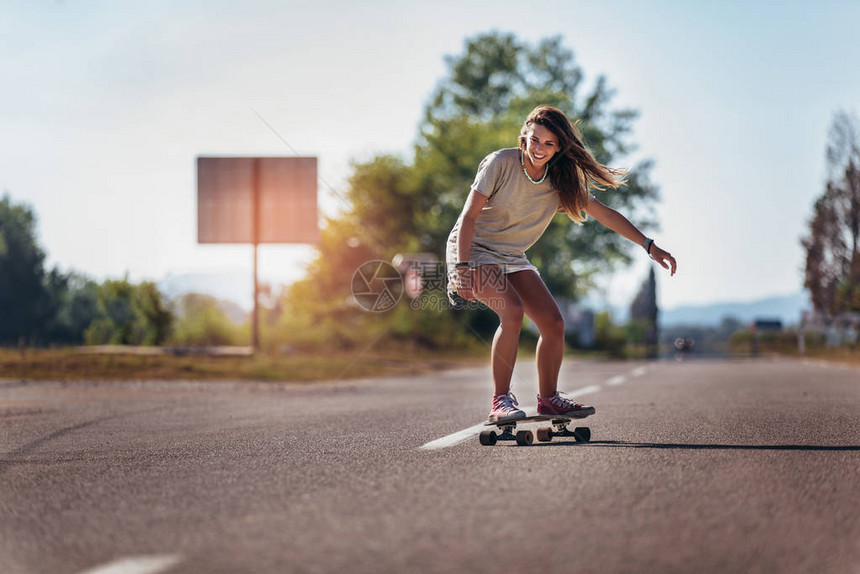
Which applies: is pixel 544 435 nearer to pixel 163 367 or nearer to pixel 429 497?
pixel 429 497

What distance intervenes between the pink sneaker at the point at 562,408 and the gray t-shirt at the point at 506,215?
0.81 m

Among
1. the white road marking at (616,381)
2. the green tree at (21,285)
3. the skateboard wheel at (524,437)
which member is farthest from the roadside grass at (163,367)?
the green tree at (21,285)

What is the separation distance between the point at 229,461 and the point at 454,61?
51249 millimetres

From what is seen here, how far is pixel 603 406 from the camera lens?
803 cm

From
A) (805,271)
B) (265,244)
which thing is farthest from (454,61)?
(265,244)

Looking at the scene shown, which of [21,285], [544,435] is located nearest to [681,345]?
[21,285]

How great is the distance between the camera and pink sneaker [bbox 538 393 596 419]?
5488mm

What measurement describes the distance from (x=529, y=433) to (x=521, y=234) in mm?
1246

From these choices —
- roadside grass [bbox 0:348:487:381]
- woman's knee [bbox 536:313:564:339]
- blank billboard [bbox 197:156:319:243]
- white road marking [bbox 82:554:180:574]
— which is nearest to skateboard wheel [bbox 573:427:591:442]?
woman's knee [bbox 536:313:564:339]

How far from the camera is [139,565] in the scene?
2.55 metres

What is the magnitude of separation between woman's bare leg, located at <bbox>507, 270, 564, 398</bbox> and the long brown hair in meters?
0.49

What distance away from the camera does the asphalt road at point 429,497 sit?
2630 mm

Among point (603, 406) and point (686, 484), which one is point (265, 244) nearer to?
point (603, 406)

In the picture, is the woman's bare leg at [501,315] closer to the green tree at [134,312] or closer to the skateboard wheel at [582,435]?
the skateboard wheel at [582,435]
